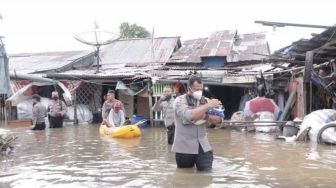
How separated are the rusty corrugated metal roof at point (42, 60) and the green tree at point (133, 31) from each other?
9.94m

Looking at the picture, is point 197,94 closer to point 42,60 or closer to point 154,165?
point 154,165

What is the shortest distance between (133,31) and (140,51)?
42.4 ft

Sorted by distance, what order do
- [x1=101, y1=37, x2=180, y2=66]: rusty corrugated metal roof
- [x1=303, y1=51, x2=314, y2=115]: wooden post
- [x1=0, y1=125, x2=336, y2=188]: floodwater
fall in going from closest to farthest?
[x1=0, y1=125, x2=336, y2=188]: floodwater, [x1=303, y1=51, x2=314, y2=115]: wooden post, [x1=101, y1=37, x2=180, y2=66]: rusty corrugated metal roof

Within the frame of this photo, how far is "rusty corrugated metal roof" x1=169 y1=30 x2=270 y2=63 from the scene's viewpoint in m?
22.8

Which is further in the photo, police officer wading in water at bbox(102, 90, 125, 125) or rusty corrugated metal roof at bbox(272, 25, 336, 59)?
police officer wading in water at bbox(102, 90, 125, 125)

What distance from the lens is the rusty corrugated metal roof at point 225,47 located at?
22844 mm

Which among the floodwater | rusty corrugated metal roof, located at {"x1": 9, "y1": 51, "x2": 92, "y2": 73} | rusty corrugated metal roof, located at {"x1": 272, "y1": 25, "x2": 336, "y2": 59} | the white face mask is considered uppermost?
rusty corrugated metal roof, located at {"x1": 9, "y1": 51, "x2": 92, "y2": 73}

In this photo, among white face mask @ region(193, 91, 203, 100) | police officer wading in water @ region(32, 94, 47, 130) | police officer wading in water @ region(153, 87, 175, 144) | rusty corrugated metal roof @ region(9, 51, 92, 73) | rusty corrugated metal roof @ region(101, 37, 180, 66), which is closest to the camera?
white face mask @ region(193, 91, 203, 100)

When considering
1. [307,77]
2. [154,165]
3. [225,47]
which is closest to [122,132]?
[154,165]

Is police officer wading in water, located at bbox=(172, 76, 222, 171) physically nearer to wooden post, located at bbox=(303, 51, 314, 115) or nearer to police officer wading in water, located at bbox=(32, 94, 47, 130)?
wooden post, located at bbox=(303, 51, 314, 115)

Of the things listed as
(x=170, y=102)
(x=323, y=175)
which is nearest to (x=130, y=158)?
(x=170, y=102)

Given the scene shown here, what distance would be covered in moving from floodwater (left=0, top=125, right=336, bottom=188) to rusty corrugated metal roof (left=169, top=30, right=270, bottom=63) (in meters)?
9.96

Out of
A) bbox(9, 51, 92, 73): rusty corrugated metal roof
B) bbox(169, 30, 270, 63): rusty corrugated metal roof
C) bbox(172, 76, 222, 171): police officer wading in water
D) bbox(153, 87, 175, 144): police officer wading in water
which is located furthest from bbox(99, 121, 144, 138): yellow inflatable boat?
bbox(9, 51, 92, 73): rusty corrugated metal roof

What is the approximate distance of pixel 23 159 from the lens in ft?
31.9
